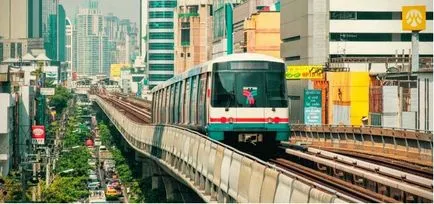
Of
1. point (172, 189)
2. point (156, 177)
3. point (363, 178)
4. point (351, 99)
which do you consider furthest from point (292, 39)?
point (363, 178)

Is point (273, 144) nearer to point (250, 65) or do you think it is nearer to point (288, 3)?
point (250, 65)

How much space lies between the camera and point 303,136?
215 feet

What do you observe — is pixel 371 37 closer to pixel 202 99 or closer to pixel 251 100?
pixel 202 99

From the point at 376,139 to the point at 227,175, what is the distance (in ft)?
87.8

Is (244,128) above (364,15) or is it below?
below

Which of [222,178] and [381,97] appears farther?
[381,97]

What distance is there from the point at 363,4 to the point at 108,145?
234ft

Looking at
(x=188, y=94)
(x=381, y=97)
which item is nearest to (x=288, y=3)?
(x=381, y=97)

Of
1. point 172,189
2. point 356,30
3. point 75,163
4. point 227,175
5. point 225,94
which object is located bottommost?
point 75,163

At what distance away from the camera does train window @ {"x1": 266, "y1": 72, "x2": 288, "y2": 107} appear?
1334 inches

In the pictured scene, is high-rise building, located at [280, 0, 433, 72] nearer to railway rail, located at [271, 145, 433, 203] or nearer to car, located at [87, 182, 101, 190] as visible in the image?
car, located at [87, 182, 101, 190]

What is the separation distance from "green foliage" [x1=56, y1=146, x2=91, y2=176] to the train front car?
58854mm

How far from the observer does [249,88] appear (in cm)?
3388

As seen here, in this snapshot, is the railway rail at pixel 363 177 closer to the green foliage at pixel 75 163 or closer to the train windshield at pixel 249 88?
the train windshield at pixel 249 88
